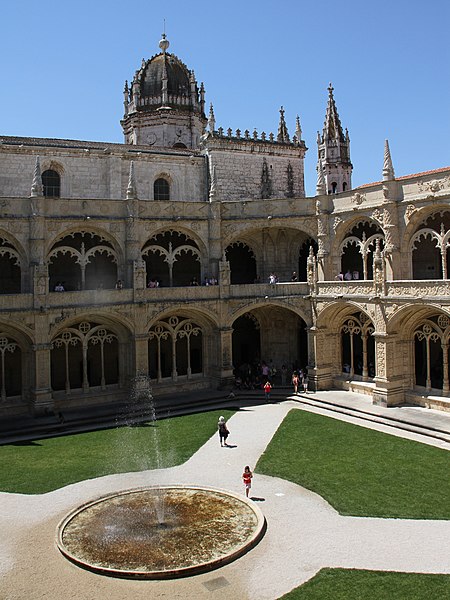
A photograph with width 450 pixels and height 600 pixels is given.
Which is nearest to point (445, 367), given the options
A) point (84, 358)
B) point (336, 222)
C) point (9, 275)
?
point (336, 222)

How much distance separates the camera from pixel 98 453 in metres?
21.2

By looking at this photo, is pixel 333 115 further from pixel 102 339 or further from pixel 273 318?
pixel 102 339

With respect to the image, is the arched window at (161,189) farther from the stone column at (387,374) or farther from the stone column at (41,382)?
the stone column at (387,374)

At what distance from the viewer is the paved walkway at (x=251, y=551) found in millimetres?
11742

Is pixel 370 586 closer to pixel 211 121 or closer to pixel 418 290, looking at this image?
pixel 418 290

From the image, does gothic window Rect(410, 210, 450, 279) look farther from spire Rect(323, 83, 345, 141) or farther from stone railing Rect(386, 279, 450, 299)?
spire Rect(323, 83, 345, 141)

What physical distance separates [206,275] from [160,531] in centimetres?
1945

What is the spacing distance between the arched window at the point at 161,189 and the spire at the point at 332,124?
1756 centimetres

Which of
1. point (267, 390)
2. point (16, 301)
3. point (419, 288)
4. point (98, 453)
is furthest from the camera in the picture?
point (267, 390)

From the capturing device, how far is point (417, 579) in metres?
12.0

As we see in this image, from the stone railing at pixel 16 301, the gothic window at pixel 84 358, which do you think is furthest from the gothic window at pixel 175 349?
the stone railing at pixel 16 301

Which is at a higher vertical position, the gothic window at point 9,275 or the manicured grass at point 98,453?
the gothic window at point 9,275

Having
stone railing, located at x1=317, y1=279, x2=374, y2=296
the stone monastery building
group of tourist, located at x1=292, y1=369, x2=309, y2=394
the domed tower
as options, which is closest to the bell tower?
the stone monastery building

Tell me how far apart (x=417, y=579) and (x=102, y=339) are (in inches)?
813
